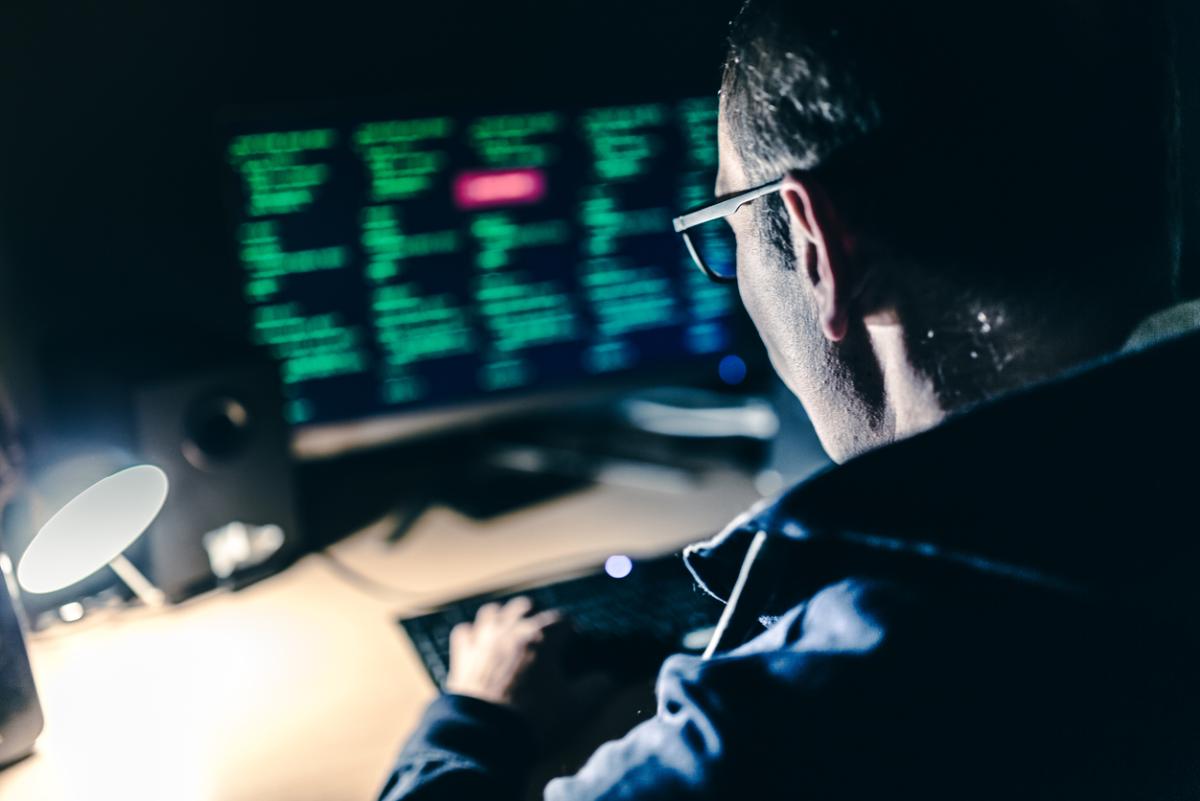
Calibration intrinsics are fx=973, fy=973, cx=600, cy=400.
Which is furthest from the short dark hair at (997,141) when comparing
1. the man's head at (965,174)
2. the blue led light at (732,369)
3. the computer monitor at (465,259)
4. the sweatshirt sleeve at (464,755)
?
the blue led light at (732,369)

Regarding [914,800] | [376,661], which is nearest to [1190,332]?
[914,800]

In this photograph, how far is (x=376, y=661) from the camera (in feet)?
3.14

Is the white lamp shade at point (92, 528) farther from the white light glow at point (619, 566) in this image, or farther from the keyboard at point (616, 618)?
the white light glow at point (619, 566)

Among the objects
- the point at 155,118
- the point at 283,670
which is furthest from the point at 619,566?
the point at 155,118

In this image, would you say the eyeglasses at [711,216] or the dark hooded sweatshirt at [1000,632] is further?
the eyeglasses at [711,216]

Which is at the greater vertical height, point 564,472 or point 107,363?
point 107,363

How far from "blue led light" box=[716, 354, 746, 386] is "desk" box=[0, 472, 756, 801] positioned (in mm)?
239

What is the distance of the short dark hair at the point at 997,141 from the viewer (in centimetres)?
55

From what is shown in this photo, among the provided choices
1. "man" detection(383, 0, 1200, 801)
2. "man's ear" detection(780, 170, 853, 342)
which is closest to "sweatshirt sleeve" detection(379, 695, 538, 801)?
"man" detection(383, 0, 1200, 801)

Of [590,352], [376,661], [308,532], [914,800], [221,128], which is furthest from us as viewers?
[590,352]

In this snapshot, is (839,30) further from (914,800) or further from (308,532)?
(308,532)

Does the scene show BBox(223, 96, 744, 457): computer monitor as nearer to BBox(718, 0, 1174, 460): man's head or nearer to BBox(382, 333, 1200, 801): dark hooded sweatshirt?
BBox(718, 0, 1174, 460): man's head

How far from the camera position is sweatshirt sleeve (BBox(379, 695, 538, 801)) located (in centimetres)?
70

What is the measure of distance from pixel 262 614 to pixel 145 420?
0.79 ft
